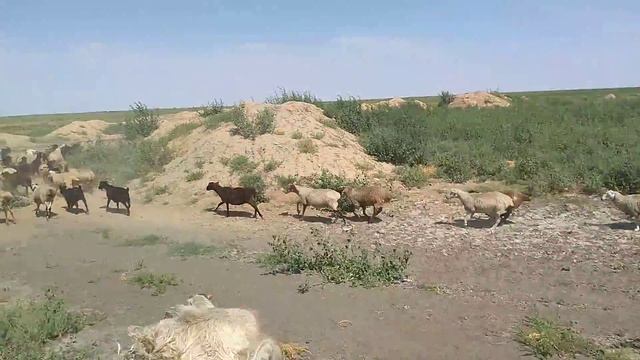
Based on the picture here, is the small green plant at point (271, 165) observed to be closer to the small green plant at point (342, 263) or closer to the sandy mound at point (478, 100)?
the small green plant at point (342, 263)

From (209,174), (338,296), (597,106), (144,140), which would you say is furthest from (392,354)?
(597,106)

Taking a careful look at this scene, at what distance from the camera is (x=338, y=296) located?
841 cm

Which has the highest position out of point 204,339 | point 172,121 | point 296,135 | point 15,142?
point 172,121

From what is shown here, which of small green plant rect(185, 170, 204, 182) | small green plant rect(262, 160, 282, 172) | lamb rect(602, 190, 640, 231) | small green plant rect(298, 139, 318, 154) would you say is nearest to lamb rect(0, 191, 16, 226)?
small green plant rect(185, 170, 204, 182)

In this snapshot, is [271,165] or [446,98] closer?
[271,165]

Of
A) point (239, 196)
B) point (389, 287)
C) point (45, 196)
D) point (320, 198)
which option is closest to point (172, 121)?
point (45, 196)

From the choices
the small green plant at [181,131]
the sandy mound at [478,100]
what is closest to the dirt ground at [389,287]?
the small green plant at [181,131]

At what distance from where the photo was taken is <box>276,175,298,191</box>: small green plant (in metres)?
15.7

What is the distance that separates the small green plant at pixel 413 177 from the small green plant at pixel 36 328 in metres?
10.5

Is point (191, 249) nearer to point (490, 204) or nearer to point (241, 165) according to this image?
point (241, 165)

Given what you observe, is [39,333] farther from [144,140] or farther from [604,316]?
[144,140]

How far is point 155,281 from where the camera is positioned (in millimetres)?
9086

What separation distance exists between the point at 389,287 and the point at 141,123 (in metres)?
18.8

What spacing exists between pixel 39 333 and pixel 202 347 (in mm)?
5019
